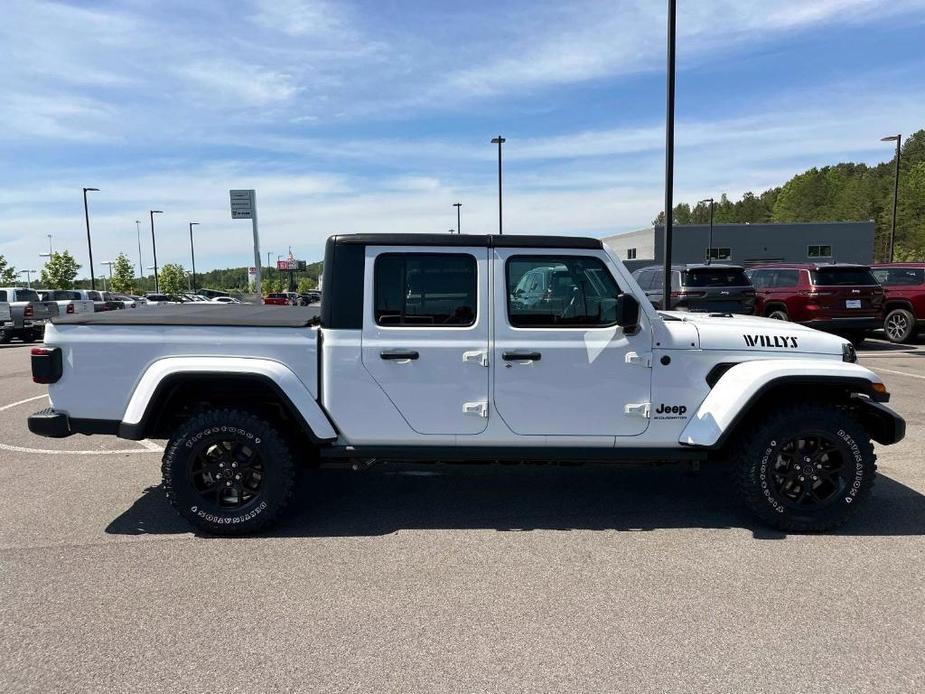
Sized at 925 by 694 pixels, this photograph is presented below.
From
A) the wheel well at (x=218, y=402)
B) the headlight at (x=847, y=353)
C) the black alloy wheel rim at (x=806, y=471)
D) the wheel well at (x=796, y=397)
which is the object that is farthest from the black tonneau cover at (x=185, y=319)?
the headlight at (x=847, y=353)

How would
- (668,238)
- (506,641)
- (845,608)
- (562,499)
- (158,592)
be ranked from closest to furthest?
(506,641), (845,608), (158,592), (562,499), (668,238)

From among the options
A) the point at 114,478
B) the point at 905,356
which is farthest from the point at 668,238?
the point at 114,478

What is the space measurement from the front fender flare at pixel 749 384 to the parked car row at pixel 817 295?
8815 millimetres

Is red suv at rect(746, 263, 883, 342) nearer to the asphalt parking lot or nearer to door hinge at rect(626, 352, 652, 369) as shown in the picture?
the asphalt parking lot

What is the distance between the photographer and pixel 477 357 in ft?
12.8

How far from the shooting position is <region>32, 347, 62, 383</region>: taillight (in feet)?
12.6

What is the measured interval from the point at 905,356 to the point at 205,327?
41.8 feet

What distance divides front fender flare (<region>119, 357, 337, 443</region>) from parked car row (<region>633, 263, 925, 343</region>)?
9951mm

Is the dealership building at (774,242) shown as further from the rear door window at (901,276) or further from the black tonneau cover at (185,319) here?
the black tonneau cover at (185,319)

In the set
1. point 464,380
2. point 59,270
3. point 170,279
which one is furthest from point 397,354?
point 170,279

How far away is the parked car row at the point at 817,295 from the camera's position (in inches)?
497

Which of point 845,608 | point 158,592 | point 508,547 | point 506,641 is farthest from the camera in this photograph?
point 508,547

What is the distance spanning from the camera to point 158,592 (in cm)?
329

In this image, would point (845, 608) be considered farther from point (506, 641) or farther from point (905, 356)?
point (905, 356)
